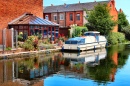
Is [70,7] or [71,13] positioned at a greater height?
[70,7]

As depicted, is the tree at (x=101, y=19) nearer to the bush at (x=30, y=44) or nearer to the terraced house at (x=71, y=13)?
the terraced house at (x=71, y=13)

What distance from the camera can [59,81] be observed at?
47.0 ft

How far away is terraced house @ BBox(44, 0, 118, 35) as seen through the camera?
57.7m

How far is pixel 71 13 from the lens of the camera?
59562mm

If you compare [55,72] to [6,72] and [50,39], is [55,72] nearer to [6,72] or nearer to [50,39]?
[6,72]

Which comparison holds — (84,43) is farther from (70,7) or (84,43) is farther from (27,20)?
(70,7)

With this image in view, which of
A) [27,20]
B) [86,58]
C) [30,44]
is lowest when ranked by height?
[86,58]

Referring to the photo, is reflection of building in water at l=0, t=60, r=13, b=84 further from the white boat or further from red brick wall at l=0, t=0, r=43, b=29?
red brick wall at l=0, t=0, r=43, b=29

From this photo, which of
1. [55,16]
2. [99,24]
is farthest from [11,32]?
[55,16]

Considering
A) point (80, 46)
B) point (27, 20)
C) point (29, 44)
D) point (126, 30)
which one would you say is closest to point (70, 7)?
point (126, 30)

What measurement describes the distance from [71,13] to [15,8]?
2519 centimetres

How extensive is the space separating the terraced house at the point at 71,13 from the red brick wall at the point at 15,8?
17005 millimetres

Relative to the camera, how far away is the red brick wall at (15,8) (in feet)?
112

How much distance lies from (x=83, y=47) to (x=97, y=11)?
15.1m
